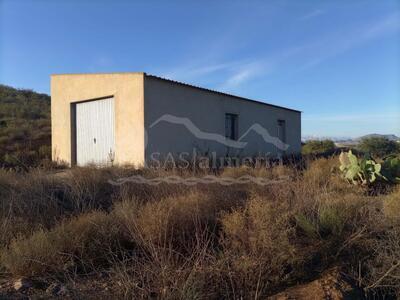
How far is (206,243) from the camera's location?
3893mm

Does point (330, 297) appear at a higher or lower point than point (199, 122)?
lower

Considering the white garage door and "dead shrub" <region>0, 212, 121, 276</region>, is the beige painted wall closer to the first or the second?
the white garage door

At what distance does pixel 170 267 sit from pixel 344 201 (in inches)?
128

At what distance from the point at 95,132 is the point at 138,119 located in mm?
2519

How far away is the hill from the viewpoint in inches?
610

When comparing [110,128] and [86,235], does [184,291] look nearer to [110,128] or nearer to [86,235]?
[86,235]

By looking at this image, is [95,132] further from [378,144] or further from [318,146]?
[378,144]

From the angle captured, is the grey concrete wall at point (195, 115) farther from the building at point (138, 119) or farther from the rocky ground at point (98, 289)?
the rocky ground at point (98, 289)

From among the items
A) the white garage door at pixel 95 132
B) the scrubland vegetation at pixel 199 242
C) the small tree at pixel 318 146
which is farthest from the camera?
the small tree at pixel 318 146

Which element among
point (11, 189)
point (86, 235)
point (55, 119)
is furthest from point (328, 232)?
point (55, 119)

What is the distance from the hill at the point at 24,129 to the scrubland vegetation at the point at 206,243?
24.0 ft

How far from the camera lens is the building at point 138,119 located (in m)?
11.9

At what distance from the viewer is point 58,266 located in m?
3.82

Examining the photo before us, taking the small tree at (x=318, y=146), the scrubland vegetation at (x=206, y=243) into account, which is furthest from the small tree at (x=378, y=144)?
the scrubland vegetation at (x=206, y=243)
